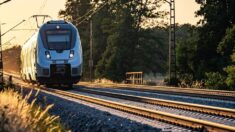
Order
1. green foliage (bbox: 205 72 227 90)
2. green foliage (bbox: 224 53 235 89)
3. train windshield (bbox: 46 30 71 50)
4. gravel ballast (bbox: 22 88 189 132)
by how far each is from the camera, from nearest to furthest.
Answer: gravel ballast (bbox: 22 88 189 132), train windshield (bbox: 46 30 71 50), green foliage (bbox: 224 53 235 89), green foliage (bbox: 205 72 227 90)

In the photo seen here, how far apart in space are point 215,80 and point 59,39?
10.3 metres

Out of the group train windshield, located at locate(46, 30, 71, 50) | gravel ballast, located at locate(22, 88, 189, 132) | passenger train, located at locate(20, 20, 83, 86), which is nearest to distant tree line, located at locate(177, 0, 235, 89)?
passenger train, located at locate(20, 20, 83, 86)

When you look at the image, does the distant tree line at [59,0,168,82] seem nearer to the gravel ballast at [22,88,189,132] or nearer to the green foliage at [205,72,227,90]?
the green foliage at [205,72,227,90]

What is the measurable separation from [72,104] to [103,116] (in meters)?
4.92

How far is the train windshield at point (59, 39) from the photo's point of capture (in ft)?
90.6

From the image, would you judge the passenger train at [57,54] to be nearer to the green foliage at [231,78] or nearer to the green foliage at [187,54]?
the green foliage at [231,78]

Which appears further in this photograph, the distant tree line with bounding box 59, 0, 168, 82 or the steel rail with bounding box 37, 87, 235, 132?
the distant tree line with bounding box 59, 0, 168, 82

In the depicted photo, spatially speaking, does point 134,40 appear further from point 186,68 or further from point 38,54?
point 38,54

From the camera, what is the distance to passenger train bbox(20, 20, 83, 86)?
2738 centimetres

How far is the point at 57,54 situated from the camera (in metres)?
27.5

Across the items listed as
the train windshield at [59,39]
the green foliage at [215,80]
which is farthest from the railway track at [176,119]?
the green foliage at [215,80]

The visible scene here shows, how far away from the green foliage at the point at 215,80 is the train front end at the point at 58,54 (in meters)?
8.60

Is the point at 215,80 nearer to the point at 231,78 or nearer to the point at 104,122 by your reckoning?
the point at 231,78

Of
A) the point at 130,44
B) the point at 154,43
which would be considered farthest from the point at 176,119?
the point at 154,43
